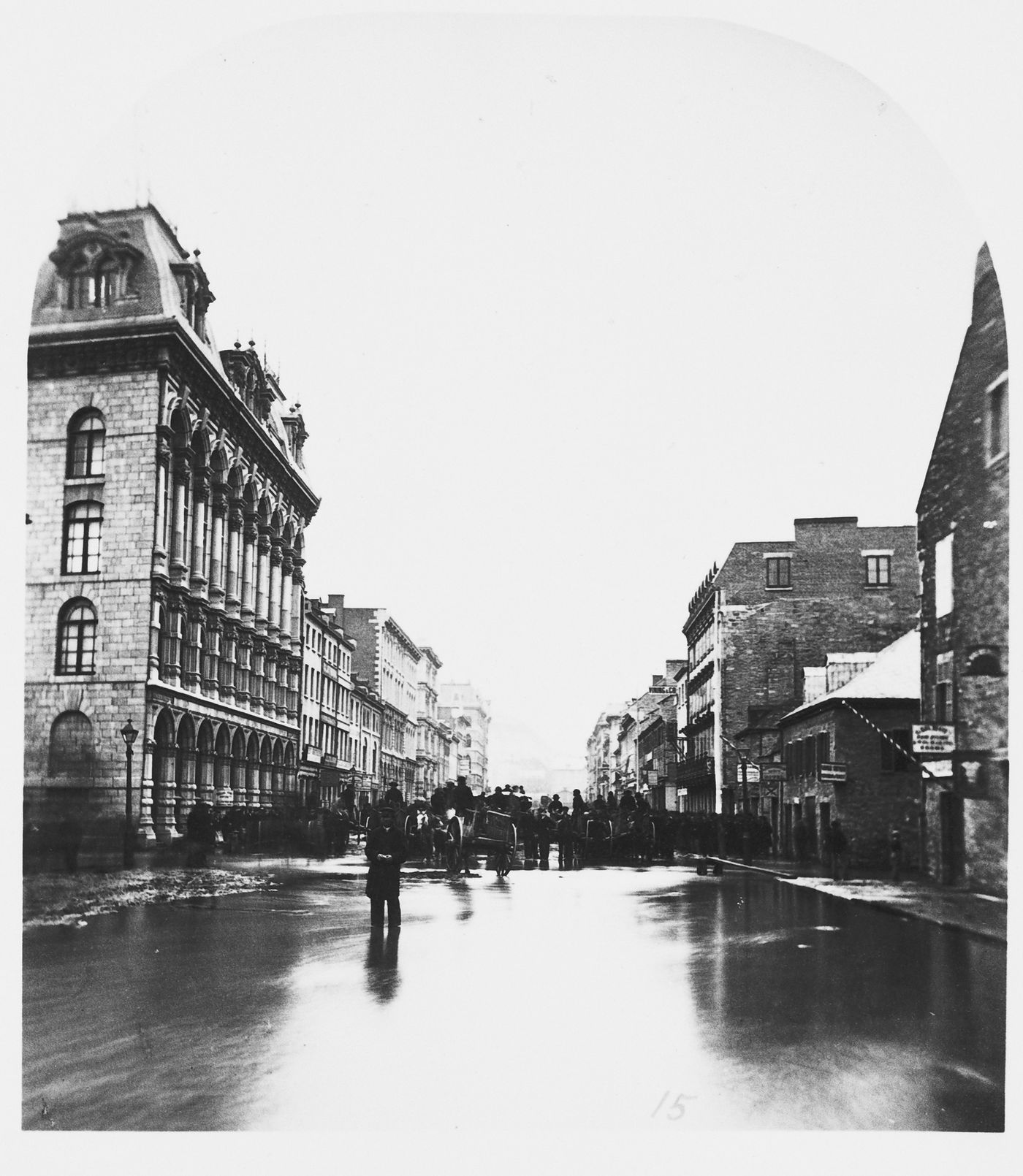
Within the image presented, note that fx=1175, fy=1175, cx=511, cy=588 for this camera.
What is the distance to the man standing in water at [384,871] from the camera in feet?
34.4

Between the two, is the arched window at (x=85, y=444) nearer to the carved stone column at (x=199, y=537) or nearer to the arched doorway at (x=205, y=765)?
the carved stone column at (x=199, y=537)

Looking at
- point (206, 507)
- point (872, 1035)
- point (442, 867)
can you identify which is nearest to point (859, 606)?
point (872, 1035)

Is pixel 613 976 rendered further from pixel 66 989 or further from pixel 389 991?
pixel 66 989

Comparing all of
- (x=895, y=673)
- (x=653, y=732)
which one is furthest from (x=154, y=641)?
(x=653, y=732)

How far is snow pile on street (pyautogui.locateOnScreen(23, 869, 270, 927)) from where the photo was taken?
29.7 feet

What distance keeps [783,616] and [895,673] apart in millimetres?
1715

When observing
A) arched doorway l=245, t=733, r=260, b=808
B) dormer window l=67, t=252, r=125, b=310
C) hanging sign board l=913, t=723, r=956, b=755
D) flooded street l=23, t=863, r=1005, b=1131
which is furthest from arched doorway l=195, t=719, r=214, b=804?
hanging sign board l=913, t=723, r=956, b=755

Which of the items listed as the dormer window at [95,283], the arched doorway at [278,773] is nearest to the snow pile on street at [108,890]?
the arched doorway at [278,773]

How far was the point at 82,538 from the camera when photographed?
9328 mm

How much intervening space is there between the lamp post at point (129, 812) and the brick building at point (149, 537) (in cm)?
7

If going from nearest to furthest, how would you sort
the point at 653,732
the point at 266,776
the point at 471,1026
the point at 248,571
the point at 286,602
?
the point at 471,1026 → the point at 266,776 → the point at 248,571 → the point at 286,602 → the point at 653,732

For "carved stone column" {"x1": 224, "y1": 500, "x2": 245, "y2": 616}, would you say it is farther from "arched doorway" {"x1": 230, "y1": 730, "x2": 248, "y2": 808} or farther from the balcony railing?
the balcony railing

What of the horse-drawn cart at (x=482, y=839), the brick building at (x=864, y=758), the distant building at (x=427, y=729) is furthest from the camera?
the horse-drawn cart at (x=482, y=839)

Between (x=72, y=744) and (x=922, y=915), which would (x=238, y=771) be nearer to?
(x=72, y=744)
